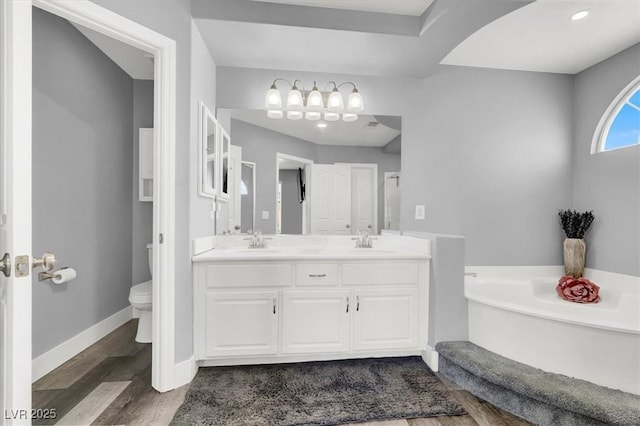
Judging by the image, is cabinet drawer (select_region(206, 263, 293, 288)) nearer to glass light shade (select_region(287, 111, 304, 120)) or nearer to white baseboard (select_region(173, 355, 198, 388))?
white baseboard (select_region(173, 355, 198, 388))

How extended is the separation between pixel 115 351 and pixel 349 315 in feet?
5.96

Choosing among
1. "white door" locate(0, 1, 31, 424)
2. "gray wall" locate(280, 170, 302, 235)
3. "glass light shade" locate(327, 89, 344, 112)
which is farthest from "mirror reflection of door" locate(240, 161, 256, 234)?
"white door" locate(0, 1, 31, 424)

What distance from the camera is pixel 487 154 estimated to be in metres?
3.00

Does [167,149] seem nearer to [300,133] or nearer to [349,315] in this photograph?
[300,133]

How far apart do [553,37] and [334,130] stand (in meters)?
1.79

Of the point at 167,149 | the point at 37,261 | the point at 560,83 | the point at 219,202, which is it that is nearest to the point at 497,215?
the point at 560,83

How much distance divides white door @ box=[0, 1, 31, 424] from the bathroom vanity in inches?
43.2

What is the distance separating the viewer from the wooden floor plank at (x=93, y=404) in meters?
1.66

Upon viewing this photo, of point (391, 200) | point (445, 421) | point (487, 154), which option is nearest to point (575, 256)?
point (487, 154)

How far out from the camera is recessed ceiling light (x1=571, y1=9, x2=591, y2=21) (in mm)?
2145

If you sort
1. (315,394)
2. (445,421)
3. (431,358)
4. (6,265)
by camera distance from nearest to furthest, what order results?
(6,265)
(445,421)
(315,394)
(431,358)

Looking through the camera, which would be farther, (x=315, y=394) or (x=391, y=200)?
(x=391, y=200)

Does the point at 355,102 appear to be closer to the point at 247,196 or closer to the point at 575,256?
the point at 247,196

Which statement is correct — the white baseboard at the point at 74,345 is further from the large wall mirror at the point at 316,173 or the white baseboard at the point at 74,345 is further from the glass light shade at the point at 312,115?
the glass light shade at the point at 312,115
